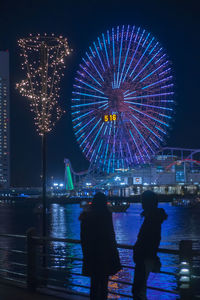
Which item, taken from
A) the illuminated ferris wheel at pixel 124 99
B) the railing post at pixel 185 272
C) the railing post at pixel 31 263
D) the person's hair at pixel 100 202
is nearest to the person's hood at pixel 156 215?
the railing post at pixel 185 272

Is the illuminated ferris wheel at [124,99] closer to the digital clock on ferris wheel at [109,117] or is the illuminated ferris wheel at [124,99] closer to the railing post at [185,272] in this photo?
the digital clock on ferris wheel at [109,117]

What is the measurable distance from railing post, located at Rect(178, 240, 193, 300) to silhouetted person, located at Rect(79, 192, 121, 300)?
36.3 inches

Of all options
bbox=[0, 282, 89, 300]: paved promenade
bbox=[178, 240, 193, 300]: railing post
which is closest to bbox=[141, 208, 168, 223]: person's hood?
bbox=[178, 240, 193, 300]: railing post

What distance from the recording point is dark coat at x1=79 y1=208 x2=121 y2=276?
6328mm

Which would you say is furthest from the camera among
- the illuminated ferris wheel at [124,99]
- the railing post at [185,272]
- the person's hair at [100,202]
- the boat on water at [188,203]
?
the boat on water at [188,203]

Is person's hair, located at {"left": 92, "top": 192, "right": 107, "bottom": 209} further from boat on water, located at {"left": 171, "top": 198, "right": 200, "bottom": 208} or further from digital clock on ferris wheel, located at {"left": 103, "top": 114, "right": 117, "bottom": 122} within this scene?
boat on water, located at {"left": 171, "top": 198, "right": 200, "bottom": 208}

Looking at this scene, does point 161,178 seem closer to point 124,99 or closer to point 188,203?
point 188,203

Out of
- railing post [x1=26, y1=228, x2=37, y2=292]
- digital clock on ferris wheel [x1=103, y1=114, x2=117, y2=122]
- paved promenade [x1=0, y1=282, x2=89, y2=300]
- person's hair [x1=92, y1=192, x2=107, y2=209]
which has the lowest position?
paved promenade [x1=0, y1=282, x2=89, y2=300]

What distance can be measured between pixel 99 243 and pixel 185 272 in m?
1.23

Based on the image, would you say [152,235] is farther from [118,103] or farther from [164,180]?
[164,180]

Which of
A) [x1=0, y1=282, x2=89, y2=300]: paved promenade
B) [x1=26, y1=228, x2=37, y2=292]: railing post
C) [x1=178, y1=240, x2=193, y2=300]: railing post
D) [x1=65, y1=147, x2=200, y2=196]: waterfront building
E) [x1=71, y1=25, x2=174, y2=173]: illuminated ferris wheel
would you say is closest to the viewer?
[x1=178, y1=240, x2=193, y2=300]: railing post

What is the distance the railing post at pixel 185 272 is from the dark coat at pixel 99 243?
3.03 ft

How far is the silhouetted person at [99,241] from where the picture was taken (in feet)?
20.7

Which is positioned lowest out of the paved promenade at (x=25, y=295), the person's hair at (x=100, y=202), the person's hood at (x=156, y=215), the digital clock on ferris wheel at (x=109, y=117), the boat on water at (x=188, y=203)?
the boat on water at (x=188, y=203)
